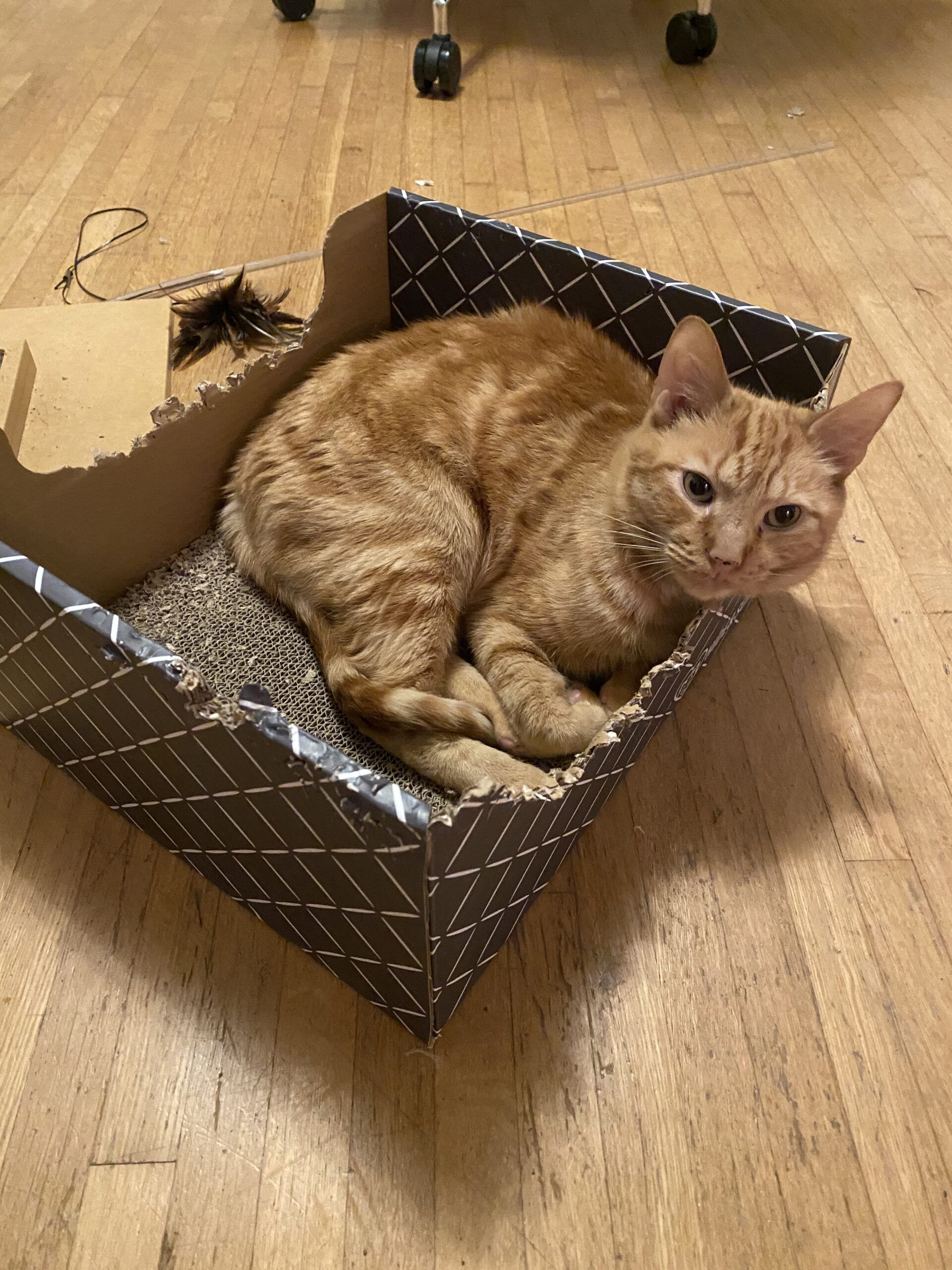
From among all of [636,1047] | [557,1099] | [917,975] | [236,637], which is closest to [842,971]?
[917,975]

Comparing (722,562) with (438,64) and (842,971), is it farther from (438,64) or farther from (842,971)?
(438,64)

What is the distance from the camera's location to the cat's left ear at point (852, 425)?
3.52 feet

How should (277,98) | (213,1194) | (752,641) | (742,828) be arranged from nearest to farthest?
1. (213,1194)
2. (742,828)
3. (752,641)
4. (277,98)

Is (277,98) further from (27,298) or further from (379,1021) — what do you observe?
(379,1021)

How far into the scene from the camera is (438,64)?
2.88 m

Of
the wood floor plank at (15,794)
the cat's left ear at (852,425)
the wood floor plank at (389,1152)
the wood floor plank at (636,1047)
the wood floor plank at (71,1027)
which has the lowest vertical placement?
the wood floor plank at (636,1047)

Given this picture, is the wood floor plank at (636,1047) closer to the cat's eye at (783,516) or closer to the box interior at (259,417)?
the box interior at (259,417)

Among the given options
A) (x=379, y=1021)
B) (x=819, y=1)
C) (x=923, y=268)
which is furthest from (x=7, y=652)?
(x=819, y=1)

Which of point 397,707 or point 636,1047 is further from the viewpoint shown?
point 397,707

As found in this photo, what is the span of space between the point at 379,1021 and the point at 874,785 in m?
0.78

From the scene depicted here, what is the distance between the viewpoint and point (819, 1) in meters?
3.70

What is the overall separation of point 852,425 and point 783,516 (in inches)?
5.3

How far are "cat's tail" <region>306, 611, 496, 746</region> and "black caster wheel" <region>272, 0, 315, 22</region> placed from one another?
3.11m

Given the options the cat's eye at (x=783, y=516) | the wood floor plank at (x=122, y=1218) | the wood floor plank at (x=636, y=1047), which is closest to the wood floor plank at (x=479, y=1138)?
the wood floor plank at (x=636, y=1047)
